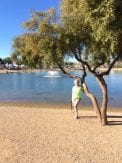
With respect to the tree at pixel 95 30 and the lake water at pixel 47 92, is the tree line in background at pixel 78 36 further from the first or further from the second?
the lake water at pixel 47 92

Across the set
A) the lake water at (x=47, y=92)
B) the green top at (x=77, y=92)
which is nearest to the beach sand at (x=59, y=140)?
the green top at (x=77, y=92)

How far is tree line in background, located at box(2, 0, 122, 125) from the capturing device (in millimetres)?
12500

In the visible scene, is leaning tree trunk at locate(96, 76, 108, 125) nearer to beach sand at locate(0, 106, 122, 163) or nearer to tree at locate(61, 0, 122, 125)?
tree at locate(61, 0, 122, 125)

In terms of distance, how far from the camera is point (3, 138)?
12.5 m

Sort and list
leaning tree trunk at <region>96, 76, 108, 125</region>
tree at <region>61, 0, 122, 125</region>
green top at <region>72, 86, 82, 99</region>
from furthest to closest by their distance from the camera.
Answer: green top at <region>72, 86, 82, 99</region>, leaning tree trunk at <region>96, 76, 108, 125</region>, tree at <region>61, 0, 122, 125</region>

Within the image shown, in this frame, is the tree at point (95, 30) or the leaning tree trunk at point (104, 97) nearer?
the tree at point (95, 30)

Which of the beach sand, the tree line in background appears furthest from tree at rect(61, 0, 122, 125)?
the beach sand

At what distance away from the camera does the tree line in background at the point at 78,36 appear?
12.5m

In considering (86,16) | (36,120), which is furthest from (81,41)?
(36,120)

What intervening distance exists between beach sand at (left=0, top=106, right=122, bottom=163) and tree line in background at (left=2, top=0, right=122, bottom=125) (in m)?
1.46

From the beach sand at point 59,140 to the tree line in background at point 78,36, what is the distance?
146 centimetres

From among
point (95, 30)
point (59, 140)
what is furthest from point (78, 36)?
point (59, 140)

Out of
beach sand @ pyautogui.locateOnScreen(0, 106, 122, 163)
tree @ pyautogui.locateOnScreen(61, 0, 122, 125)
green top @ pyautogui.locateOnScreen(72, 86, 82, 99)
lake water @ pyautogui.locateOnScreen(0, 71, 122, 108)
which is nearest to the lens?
beach sand @ pyautogui.locateOnScreen(0, 106, 122, 163)

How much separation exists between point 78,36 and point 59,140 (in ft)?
13.1
